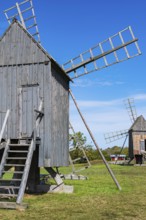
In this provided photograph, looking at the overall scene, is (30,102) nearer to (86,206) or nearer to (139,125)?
(86,206)

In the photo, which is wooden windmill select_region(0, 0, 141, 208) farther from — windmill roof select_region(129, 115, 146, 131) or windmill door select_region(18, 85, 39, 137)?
windmill roof select_region(129, 115, 146, 131)

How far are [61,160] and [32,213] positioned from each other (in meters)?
5.59

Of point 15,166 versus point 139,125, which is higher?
point 139,125

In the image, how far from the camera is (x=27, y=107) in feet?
49.0

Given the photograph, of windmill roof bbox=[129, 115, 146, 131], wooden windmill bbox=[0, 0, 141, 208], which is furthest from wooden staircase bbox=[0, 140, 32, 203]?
windmill roof bbox=[129, 115, 146, 131]

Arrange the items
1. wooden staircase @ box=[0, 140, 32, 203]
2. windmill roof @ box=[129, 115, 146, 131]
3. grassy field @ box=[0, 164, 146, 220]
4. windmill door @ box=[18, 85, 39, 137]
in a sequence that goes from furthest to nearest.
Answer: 1. windmill roof @ box=[129, 115, 146, 131]
2. windmill door @ box=[18, 85, 39, 137]
3. wooden staircase @ box=[0, 140, 32, 203]
4. grassy field @ box=[0, 164, 146, 220]

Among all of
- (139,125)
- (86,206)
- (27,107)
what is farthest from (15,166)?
(139,125)

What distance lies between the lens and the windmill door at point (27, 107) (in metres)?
14.7

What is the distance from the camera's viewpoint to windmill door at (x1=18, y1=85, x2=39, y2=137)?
14742 mm

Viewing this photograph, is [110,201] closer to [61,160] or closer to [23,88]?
[61,160]

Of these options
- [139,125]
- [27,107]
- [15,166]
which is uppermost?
[139,125]

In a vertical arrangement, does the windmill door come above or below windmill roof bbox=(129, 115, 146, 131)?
below

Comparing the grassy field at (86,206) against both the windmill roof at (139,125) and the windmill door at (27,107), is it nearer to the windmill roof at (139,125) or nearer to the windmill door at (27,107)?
the windmill door at (27,107)

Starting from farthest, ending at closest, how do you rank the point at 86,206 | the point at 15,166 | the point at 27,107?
1. the point at 27,107
2. the point at 15,166
3. the point at 86,206
